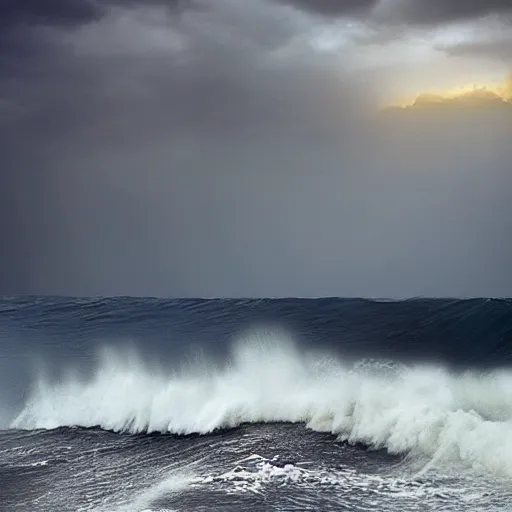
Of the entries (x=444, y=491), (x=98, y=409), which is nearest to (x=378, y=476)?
(x=444, y=491)

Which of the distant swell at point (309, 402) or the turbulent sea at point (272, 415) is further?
the distant swell at point (309, 402)

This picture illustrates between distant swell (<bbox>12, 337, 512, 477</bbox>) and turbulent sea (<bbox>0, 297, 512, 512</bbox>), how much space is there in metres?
0.05

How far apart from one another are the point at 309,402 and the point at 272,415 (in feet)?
2.87

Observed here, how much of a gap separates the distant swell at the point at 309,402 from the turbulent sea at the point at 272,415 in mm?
45

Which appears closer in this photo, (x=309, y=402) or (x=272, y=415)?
(x=272, y=415)

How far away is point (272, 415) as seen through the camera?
1386 centimetres

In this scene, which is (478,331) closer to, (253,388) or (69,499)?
(253,388)

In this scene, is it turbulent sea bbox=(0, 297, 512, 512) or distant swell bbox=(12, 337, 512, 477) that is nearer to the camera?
turbulent sea bbox=(0, 297, 512, 512)

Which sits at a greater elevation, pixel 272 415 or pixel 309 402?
pixel 309 402

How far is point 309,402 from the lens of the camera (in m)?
14.1

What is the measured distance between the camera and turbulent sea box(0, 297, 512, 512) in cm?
950

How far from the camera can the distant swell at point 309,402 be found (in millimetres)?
11125

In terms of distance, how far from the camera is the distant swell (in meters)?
11.1

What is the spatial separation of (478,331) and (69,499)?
1483cm
